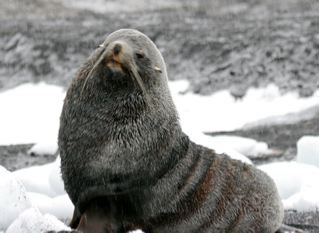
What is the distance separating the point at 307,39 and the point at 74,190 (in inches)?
599

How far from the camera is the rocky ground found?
19328 millimetres

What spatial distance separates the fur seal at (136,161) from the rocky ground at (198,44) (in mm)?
9178

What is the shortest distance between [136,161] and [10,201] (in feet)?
5.20

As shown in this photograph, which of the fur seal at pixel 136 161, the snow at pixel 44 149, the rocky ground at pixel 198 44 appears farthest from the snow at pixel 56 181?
the rocky ground at pixel 198 44

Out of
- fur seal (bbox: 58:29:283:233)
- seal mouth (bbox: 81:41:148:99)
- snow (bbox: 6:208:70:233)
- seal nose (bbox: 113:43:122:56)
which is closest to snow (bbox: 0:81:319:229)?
snow (bbox: 6:208:70:233)

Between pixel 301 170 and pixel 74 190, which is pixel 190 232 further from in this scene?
pixel 301 170

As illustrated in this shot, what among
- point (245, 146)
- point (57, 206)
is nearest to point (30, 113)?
point (245, 146)

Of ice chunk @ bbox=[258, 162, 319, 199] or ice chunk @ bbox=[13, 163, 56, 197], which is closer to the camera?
ice chunk @ bbox=[258, 162, 319, 199]

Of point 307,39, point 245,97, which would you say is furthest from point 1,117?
point 307,39

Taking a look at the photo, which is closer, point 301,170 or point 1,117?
point 301,170

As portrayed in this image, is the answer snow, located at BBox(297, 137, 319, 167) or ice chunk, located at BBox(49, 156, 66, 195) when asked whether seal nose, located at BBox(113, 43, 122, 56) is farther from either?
snow, located at BBox(297, 137, 319, 167)

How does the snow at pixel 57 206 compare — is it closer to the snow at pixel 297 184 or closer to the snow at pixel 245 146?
the snow at pixel 297 184

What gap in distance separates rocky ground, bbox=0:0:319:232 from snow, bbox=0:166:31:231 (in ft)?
28.7

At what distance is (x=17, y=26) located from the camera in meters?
22.5
